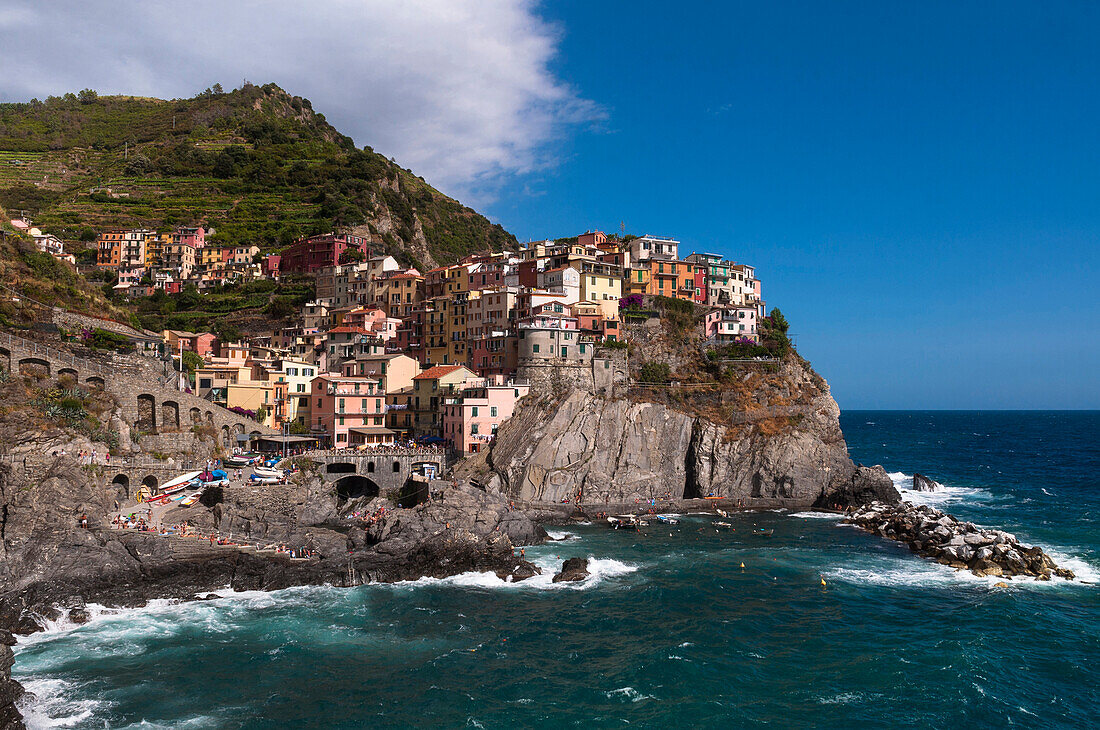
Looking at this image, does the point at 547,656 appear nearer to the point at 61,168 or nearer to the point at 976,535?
the point at 976,535

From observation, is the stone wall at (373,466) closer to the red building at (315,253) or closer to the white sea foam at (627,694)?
the white sea foam at (627,694)

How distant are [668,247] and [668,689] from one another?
73.5m

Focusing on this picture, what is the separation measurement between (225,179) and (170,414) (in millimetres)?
107346

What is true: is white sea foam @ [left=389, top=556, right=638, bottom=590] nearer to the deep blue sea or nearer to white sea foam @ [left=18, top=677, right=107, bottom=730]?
the deep blue sea

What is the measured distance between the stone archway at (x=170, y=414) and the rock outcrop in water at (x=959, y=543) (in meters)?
59.1

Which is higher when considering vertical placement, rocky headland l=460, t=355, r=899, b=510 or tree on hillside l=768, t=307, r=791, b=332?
tree on hillside l=768, t=307, r=791, b=332

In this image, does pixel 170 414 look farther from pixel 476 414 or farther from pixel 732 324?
pixel 732 324

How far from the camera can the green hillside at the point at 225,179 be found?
412 ft

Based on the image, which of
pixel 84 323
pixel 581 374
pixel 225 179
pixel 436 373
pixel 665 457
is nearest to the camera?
pixel 84 323

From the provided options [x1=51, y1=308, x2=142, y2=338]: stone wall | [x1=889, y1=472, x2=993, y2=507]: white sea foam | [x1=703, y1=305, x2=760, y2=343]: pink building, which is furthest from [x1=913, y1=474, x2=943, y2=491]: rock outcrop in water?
[x1=51, y1=308, x2=142, y2=338]: stone wall

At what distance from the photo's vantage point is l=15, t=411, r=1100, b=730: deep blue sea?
27984mm

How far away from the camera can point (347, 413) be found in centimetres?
6781

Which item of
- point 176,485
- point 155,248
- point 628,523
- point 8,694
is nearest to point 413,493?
point 176,485

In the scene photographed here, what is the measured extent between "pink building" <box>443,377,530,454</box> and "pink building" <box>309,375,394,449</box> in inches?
279
